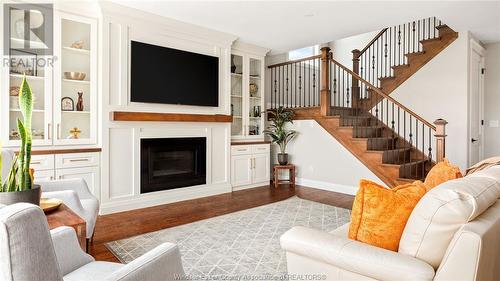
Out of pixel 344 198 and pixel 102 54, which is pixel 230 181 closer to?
pixel 344 198

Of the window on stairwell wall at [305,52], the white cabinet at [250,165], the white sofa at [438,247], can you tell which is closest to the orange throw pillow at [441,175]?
the white sofa at [438,247]

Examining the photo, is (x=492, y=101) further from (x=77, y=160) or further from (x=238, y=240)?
(x=77, y=160)

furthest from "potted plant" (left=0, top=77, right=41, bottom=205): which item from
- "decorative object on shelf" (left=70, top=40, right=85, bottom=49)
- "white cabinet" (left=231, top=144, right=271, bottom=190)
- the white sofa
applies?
"white cabinet" (left=231, top=144, right=271, bottom=190)

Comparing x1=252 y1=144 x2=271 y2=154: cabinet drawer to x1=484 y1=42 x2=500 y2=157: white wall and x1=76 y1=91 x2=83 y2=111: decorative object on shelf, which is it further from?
x1=484 y1=42 x2=500 y2=157: white wall

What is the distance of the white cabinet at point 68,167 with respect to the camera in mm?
3459

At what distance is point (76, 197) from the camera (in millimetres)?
2393

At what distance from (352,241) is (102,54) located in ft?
12.3

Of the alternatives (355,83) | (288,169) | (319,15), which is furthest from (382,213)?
(355,83)

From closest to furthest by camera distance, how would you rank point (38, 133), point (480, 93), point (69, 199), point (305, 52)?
1. point (69, 199)
2. point (38, 133)
3. point (480, 93)
4. point (305, 52)

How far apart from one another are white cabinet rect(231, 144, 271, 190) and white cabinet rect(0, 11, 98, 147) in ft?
7.73

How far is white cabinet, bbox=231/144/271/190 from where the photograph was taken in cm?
543

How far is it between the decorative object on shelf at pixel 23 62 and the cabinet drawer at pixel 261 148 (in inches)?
140

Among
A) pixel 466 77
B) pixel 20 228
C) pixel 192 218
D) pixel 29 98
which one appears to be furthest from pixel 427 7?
pixel 20 228

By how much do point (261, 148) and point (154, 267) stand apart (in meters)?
4.76
